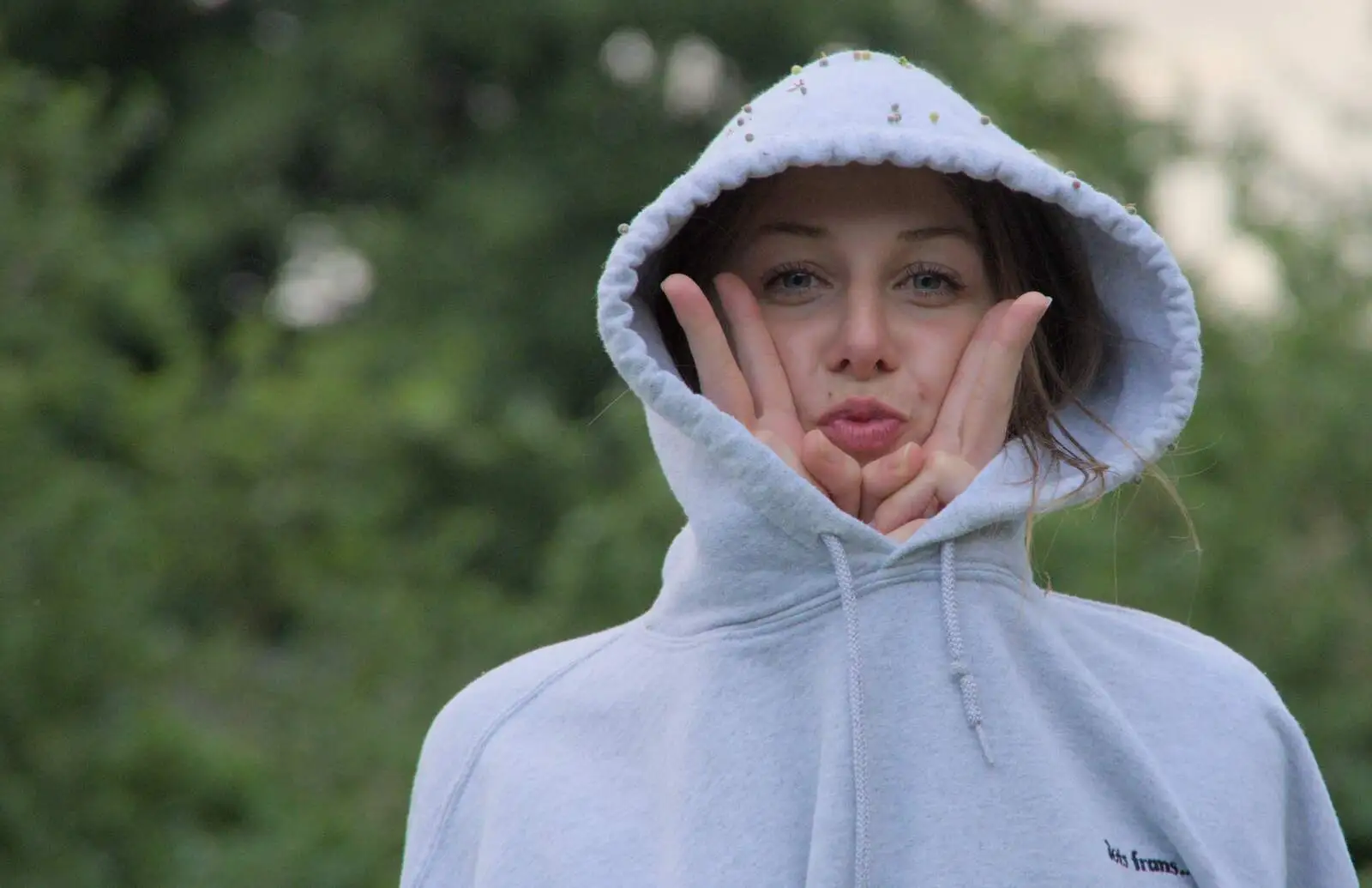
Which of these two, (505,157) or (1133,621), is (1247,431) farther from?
(505,157)

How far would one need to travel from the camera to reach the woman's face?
207cm

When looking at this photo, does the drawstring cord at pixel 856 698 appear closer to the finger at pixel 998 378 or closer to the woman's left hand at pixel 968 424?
the woman's left hand at pixel 968 424

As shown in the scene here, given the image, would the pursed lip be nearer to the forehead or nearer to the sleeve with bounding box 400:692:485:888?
the forehead

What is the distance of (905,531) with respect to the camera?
6.55 ft

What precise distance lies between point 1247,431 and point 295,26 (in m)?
7.97

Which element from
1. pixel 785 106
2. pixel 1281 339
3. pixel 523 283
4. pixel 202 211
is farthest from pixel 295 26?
pixel 785 106

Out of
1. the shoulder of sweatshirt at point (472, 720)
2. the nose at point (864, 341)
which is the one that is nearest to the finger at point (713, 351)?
the nose at point (864, 341)

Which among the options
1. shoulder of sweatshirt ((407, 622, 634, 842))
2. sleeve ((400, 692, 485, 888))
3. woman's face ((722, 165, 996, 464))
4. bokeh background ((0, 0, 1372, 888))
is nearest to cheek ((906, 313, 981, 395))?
woman's face ((722, 165, 996, 464))

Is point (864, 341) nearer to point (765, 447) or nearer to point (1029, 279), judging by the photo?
point (765, 447)

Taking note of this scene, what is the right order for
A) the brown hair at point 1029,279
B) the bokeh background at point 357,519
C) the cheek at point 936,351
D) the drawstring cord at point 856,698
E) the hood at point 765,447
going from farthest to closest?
the bokeh background at point 357,519, the brown hair at point 1029,279, the cheek at point 936,351, the hood at point 765,447, the drawstring cord at point 856,698

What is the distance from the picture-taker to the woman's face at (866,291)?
207 cm

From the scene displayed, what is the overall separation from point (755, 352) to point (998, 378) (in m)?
0.28

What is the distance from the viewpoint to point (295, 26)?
11594mm

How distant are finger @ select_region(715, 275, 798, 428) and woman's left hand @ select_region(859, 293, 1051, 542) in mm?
147
